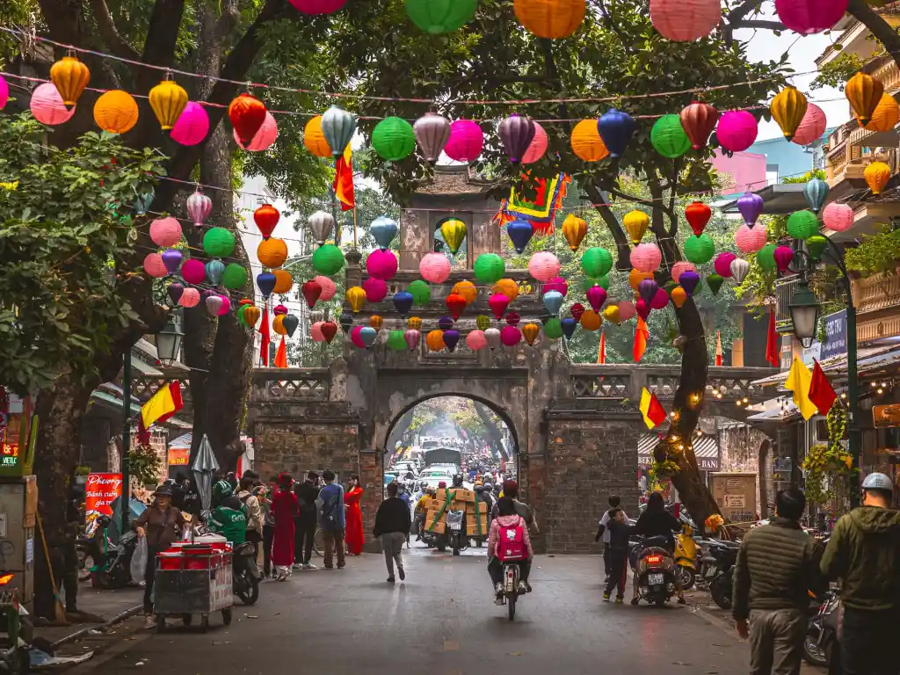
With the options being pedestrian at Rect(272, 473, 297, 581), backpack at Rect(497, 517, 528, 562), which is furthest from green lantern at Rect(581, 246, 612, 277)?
pedestrian at Rect(272, 473, 297, 581)

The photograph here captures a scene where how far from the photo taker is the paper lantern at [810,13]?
8477 millimetres

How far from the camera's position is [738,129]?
12734 millimetres

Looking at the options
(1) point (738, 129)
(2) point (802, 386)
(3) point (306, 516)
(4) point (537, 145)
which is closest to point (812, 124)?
(1) point (738, 129)

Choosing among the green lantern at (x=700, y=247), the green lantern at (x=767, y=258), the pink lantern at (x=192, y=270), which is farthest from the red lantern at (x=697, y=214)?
the pink lantern at (x=192, y=270)

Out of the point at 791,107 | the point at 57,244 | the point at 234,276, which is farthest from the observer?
the point at 234,276

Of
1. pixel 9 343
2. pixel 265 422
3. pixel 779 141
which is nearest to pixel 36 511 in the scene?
pixel 9 343

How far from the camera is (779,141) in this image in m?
65.5

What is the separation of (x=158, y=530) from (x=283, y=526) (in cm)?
703

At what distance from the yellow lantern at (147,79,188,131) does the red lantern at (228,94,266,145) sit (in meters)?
0.46

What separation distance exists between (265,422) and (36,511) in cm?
1813

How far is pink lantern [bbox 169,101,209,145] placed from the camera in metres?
12.9

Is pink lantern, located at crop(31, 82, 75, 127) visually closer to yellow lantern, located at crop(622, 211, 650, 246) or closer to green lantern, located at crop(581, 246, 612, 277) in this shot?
yellow lantern, located at crop(622, 211, 650, 246)

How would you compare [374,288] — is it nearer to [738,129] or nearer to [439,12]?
[738,129]

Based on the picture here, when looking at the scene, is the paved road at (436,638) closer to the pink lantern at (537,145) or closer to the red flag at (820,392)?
the red flag at (820,392)
